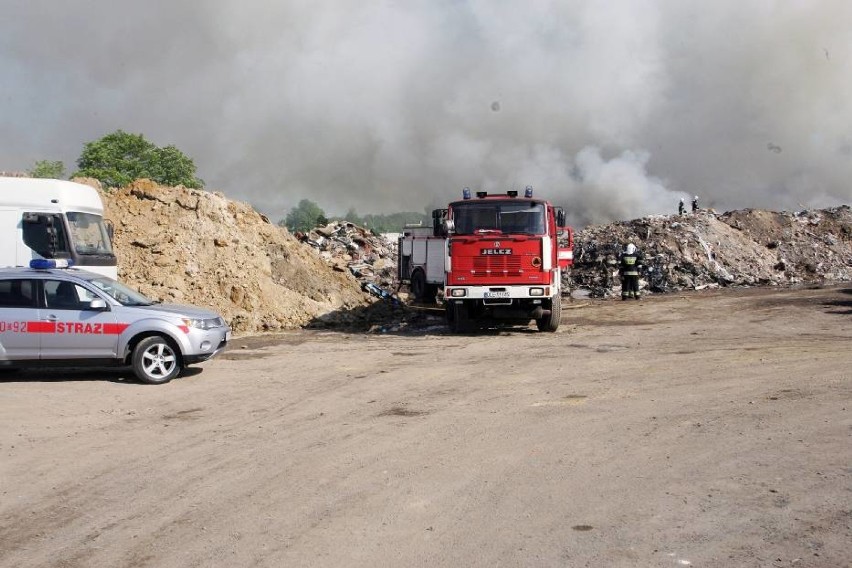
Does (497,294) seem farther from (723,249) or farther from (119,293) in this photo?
(723,249)

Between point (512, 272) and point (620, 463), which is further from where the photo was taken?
point (512, 272)

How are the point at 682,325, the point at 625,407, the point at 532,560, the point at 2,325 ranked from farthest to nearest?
the point at 682,325 → the point at 2,325 → the point at 625,407 → the point at 532,560

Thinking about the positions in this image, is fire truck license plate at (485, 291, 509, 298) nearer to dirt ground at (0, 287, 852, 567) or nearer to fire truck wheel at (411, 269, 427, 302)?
dirt ground at (0, 287, 852, 567)

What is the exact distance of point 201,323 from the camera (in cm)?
1191

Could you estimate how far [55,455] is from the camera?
7.64 m

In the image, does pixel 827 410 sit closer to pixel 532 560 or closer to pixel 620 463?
pixel 620 463

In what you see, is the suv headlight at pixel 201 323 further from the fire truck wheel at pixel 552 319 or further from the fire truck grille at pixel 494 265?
the fire truck wheel at pixel 552 319

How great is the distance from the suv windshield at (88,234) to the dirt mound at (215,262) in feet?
10.5

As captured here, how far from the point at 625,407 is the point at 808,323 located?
1034 cm

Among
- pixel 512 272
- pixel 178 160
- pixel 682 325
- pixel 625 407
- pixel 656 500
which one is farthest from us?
pixel 178 160

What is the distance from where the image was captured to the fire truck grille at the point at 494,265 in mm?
16797

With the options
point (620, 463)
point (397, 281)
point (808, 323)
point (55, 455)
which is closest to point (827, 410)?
point (620, 463)

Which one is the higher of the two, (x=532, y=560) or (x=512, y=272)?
(x=512, y=272)

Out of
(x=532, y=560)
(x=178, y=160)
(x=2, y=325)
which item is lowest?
(x=532, y=560)
